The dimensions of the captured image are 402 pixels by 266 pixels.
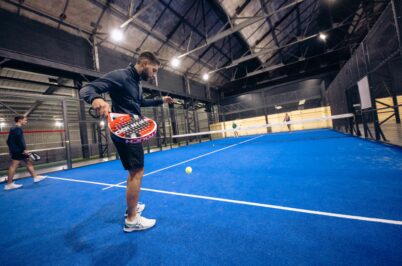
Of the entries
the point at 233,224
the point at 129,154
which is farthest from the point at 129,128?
the point at 233,224

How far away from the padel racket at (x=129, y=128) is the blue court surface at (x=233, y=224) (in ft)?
3.26

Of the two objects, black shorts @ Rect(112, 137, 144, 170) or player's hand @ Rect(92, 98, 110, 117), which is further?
black shorts @ Rect(112, 137, 144, 170)

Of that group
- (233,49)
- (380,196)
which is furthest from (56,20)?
(233,49)

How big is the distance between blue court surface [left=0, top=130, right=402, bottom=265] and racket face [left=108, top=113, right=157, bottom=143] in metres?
0.99

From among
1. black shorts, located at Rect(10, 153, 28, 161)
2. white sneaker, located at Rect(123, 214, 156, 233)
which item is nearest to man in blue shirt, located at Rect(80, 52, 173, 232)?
white sneaker, located at Rect(123, 214, 156, 233)

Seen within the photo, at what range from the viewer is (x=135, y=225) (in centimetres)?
191

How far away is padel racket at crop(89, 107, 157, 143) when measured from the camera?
168cm

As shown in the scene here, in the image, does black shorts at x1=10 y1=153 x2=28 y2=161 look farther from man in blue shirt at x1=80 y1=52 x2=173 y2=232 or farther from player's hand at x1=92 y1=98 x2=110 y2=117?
player's hand at x1=92 y1=98 x2=110 y2=117

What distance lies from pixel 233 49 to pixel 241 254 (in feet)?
61.1

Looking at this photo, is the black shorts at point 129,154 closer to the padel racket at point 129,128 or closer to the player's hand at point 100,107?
the padel racket at point 129,128

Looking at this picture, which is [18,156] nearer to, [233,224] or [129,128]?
[129,128]

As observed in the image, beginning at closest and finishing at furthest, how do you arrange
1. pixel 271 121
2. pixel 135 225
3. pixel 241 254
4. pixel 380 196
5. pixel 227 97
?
1. pixel 241 254
2. pixel 135 225
3. pixel 380 196
4. pixel 271 121
5. pixel 227 97

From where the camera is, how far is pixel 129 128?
177 cm

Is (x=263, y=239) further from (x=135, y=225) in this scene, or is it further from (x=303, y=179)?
(x=303, y=179)
